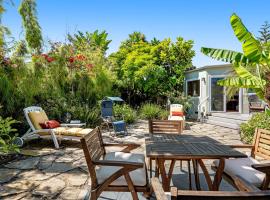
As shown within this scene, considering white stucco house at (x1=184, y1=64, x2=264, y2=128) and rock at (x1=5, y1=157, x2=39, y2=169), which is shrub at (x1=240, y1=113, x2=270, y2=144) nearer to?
white stucco house at (x1=184, y1=64, x2=264, y2=128)

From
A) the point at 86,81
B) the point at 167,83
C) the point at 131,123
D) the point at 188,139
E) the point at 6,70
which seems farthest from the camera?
the point at 167,83

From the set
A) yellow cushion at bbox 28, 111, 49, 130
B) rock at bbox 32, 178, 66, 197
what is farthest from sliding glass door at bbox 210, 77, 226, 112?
rock at bbox 32, 178, 66, 197

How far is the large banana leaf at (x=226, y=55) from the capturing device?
6.19m

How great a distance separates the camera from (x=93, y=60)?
13.1 metres

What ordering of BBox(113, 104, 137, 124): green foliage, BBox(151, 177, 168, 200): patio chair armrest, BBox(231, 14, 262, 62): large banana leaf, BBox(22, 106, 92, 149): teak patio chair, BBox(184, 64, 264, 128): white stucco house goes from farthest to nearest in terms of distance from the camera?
1. BBox(184, 64, 264, 128): white stucco house
2. BBox(113, 104, 137, 124): green foliage
3. BBox(22, 106, 92, 149): teak patio chair
4. BBox(231, 14, 262, 62): large banana leaf
5. BBox(151, 177, 168, 200): patio chair armrest

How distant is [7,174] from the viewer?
5441 millimetres

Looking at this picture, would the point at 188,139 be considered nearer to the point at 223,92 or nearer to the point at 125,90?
the point at 223,92

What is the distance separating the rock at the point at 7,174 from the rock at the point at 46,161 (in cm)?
55

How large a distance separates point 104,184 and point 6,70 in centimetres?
697

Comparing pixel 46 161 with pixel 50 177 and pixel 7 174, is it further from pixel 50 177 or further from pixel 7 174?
pixel 50 177

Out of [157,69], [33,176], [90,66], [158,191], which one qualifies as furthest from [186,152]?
[157,69]

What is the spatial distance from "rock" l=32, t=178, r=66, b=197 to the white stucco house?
12.0 meters

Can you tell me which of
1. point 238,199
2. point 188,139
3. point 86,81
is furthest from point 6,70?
point 238,199

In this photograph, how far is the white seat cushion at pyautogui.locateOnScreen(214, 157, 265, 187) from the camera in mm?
3516
